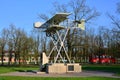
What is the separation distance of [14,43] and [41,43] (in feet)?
25.5

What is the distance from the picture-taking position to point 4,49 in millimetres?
80125

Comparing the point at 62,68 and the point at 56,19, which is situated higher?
the point at 56,19

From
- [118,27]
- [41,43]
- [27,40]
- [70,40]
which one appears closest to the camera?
[70,40]

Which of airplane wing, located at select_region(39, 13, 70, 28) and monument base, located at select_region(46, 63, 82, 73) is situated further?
airplane wing, located at select_region(39, 13, 70, 28)

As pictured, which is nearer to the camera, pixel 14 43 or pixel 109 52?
pixel 14 43

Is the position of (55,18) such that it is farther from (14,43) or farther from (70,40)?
(14,43)

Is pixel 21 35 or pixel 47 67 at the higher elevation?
pixel 21 35

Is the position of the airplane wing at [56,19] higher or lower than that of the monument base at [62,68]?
higher

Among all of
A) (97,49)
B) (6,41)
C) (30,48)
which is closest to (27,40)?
(30,48)

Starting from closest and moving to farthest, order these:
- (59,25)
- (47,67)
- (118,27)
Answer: (47,67) → (59,25) → (118,27)

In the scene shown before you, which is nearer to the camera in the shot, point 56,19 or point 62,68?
point 62,68

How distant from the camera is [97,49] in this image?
280 ft

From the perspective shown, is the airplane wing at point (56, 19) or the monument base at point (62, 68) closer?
the monument base at point (62, 68)

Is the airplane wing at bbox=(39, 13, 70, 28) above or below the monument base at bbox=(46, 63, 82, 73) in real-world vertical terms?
above
